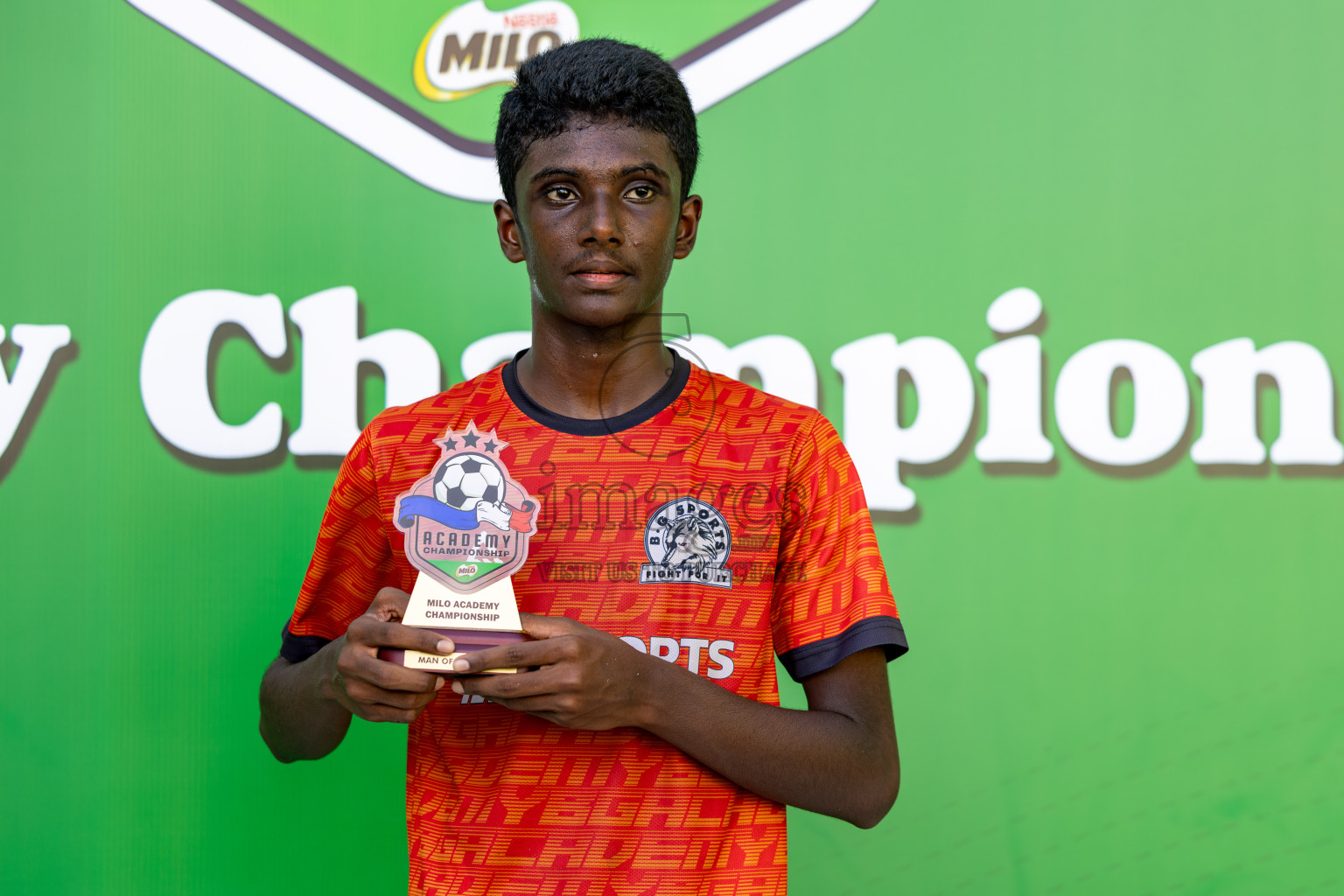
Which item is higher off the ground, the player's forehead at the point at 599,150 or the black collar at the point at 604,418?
the player's forehead at the point at 599,150

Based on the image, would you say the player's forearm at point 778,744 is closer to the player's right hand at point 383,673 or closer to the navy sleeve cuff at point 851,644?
the navy sleeve cuff at point 851,644

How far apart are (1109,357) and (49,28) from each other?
216 cm

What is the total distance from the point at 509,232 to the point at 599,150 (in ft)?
0.57

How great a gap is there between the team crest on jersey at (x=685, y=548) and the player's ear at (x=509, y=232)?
1.16 ft

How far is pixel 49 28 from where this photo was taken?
6.53 feet

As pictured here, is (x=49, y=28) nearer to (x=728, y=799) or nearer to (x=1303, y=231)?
(x=728, y=799)

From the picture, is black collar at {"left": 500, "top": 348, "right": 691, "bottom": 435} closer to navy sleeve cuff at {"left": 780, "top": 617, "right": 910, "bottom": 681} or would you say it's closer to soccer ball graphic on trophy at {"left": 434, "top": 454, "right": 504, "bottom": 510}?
soccer ball graphic on trophy at {"left": 434, "top": 454, "right": 504, "bottom": 510}

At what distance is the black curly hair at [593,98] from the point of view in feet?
3.59

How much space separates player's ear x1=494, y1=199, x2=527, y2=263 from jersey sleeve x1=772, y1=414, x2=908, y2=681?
40 centimetres

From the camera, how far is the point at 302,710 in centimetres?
108

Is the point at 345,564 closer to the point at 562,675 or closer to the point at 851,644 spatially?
the point at 562,675

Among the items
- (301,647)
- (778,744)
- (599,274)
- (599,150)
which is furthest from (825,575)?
(301,647)

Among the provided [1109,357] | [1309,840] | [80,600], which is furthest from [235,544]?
[1309,840]

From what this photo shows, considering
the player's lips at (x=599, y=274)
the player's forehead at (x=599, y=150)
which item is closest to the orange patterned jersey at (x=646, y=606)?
the player's lips at (x=599, y=274)
